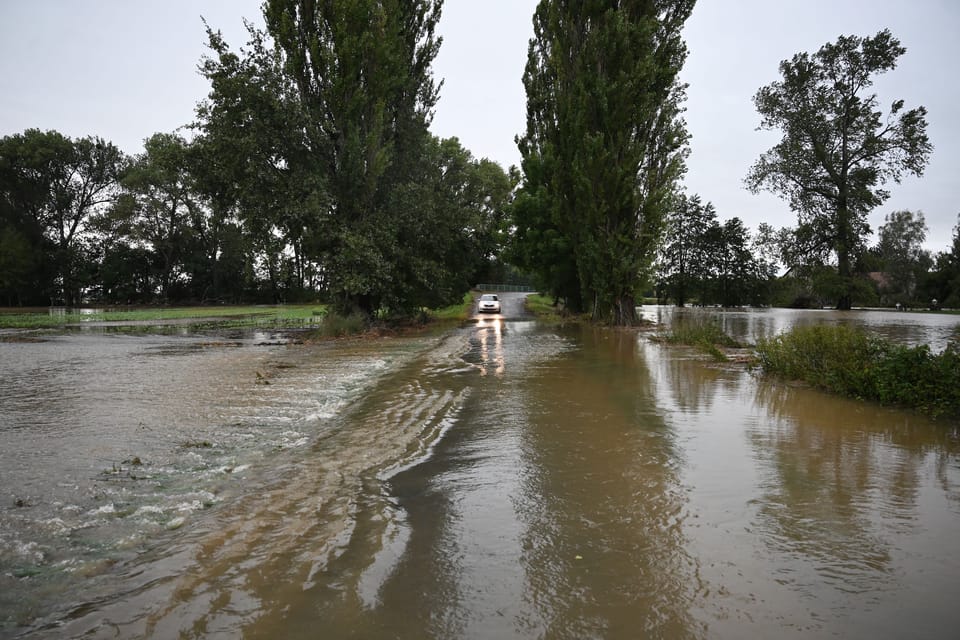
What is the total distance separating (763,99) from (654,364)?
3546cm

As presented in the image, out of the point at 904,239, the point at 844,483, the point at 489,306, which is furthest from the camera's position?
the point at 904,239

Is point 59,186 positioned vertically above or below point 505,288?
above

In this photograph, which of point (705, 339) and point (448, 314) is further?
point (448, 314)

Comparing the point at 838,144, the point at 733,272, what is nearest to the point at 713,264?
the point at 733,272

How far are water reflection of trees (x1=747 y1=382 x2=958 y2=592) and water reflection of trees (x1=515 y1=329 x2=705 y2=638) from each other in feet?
2.49

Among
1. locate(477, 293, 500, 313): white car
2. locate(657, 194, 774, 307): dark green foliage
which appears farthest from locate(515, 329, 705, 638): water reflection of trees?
locate(657, 194, 774, 307): dark green foliage

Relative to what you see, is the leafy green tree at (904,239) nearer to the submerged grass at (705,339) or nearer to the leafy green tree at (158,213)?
the submerged grass at (705,339)

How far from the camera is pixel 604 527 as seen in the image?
383 centimetres

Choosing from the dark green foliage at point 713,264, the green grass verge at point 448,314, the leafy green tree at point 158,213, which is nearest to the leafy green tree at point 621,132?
the green grass verge at point 448,314

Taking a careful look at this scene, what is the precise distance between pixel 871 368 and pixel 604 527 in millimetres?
6504

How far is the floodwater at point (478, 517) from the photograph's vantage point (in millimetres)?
2781

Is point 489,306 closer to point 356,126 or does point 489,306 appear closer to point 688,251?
point 356,126

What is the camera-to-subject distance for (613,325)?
24797 millimetres

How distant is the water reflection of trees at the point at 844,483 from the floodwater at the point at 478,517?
3cm
